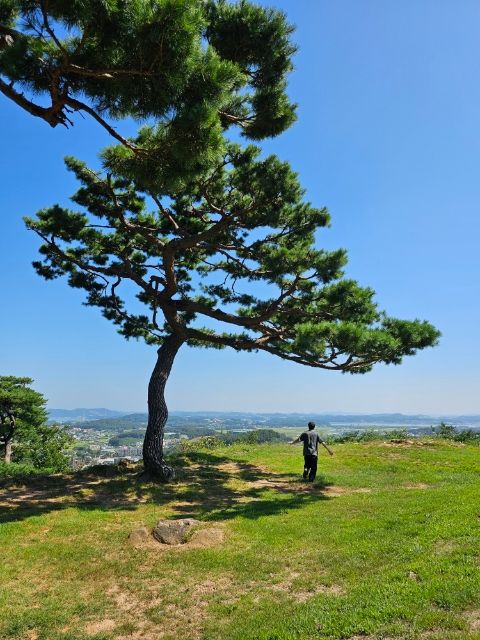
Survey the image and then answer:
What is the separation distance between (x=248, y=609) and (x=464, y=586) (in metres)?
2.41

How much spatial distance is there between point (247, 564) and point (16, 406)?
22.2m

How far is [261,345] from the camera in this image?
520 inches

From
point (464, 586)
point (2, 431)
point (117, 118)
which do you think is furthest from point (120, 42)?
point (2, 431)

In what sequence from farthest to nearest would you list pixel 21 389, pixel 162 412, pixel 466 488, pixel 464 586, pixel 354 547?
pixel 21 389 → pixel 162 412 → pixel 466 488 → pixel 354 547 → pixel 464 586

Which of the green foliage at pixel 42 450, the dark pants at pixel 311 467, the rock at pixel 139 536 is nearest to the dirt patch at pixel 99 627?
the rock at pixel 139 536

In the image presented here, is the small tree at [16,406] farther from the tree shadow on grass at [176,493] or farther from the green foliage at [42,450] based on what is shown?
the tree shadow on grass at [176,493]

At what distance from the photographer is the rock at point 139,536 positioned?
24.4ft

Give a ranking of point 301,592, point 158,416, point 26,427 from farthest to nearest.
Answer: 1. point 26,427
2. point 158,416
3. point 301,592

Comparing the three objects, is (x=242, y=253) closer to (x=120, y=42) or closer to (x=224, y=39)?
(x=224, y=39)

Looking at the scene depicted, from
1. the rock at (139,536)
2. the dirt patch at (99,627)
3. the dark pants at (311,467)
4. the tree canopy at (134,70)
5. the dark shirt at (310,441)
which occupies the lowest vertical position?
the dirt patch at (99,627)

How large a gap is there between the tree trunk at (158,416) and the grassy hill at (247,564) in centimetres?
77

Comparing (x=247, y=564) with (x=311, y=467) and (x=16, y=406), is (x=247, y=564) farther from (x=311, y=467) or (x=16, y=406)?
(x=16, y=406)

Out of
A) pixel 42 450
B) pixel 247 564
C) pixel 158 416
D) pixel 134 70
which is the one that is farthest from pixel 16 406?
Result: pixel 134 70

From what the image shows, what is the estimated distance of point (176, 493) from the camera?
1089 cm
